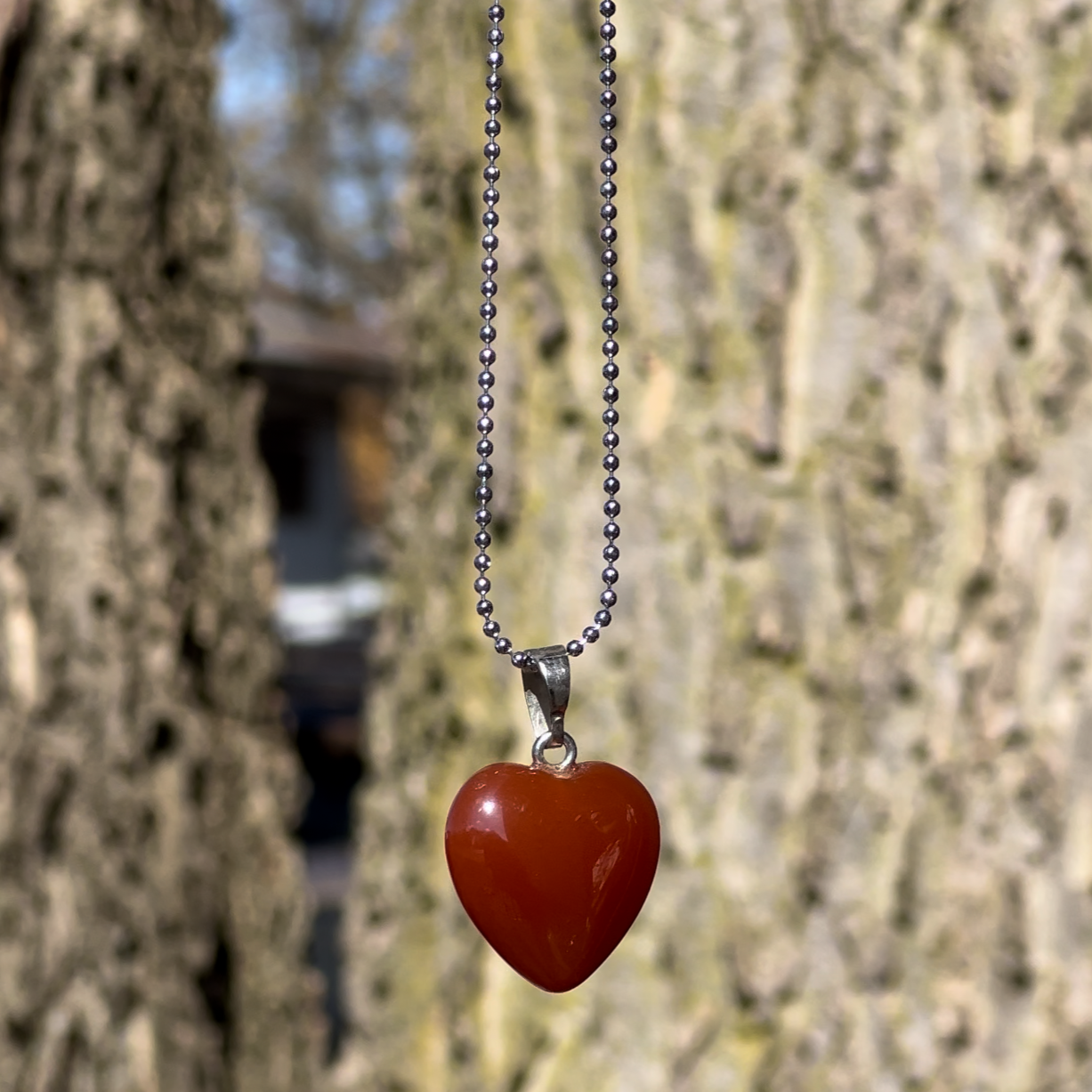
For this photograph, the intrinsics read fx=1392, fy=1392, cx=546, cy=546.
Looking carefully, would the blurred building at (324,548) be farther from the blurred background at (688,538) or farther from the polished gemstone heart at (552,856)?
the polished gemstone heart at (552,856)

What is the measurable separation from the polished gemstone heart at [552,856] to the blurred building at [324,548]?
34.2 inches

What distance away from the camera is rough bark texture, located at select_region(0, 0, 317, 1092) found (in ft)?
5.34

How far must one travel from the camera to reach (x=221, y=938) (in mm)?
1809

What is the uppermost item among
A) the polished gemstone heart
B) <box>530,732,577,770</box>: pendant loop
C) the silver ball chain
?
the silver ball chain

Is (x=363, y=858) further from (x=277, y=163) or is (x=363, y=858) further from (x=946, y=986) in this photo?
(x=277, y=163)

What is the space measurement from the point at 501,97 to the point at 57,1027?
1.20m

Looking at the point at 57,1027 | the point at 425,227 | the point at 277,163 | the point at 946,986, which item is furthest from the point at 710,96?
the point at 277,163

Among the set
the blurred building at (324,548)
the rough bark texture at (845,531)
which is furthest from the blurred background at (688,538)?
the blurred building at (324,548)

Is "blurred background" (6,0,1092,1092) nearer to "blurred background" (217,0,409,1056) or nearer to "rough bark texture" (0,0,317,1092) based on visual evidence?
"rough bark texture" (0,0,317,1092)

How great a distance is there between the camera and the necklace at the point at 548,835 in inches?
38.5

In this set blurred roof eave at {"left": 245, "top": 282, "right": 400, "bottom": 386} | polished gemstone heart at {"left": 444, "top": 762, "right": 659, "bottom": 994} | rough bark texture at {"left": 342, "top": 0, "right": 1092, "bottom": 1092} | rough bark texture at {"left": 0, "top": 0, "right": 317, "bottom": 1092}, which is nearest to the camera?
polished gemstone heart at {"left": 444, "top": 762, "right": 659, "bottom": 994}

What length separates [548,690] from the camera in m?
1.01

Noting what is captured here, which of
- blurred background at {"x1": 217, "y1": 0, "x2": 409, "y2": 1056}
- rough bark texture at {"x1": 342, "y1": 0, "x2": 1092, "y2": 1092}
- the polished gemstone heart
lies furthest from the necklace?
blurred background at {"x1": 217, "y1": 0, "x2": 409, "y2": 1056}

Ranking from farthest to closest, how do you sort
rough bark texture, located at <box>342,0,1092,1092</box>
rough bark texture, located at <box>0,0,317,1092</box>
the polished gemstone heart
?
rough bark texture, located at <box>0,0,317,1092</box>
rough bark texture, located at <box>342,0,1092,1092</box>
the polished gemstone heart
